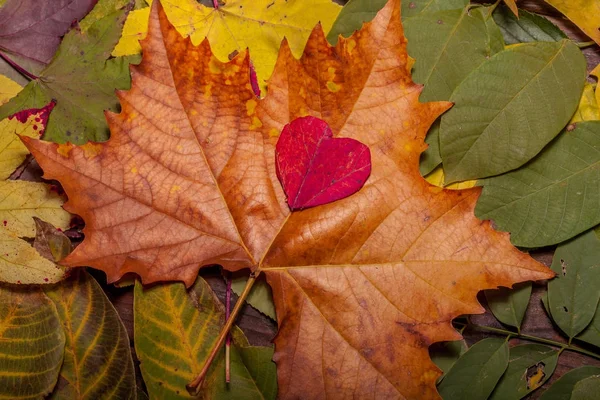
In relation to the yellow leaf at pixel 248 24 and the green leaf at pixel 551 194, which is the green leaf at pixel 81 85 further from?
the green leaf at pixel 551 194

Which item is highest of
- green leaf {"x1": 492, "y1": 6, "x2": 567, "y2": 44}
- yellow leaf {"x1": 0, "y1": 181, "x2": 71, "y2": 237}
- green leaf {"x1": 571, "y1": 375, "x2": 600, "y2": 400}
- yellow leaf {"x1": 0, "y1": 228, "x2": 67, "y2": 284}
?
green leaf {"x1": 492, "y1": 6, "x2": 567, "y2": 44}

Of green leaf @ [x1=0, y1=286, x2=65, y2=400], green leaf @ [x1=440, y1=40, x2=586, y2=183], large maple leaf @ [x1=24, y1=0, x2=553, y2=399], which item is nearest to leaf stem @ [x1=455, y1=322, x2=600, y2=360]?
large maple leaf @ [x1=24, y1=0, x2=553, y2=399]

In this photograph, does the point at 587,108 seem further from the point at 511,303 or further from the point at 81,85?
the point at 81,85

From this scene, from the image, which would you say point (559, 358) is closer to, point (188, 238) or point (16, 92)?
point (188, 238)

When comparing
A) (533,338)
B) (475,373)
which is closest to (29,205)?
(475,373)

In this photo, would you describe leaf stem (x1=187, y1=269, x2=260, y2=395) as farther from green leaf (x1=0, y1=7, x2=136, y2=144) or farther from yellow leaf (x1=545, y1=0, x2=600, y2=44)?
yellow leaf (x1=545, y1=0, x2=600, y2=44)

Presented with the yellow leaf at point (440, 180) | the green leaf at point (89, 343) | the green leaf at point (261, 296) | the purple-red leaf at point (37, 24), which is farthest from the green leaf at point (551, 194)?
the purple-red leaf at point (37, 24)
